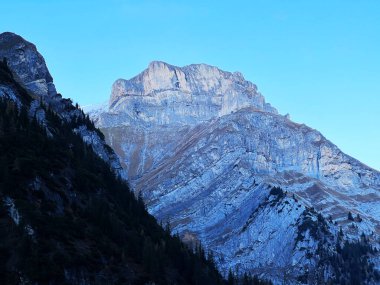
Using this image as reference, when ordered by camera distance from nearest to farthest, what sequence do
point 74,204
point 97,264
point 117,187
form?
1. point 97,264
2. point 74,204
3. point 117,187

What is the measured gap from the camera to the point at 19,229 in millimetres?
108875

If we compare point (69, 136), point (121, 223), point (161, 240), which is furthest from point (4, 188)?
point (69, 136)

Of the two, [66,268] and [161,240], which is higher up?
[161,240]

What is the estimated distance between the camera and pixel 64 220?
418ft

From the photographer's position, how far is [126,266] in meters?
130

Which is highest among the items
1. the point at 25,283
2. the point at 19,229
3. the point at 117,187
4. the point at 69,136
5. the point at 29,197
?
the point at 69,136

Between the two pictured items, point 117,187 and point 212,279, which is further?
point 117,187

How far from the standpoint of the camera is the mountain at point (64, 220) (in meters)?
108

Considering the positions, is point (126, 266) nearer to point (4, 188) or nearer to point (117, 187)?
point (4, 188)

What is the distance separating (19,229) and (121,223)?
5261 centimetres

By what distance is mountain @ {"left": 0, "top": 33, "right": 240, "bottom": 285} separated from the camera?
108m

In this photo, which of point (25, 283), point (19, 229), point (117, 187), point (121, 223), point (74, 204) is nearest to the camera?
point (25, 283)

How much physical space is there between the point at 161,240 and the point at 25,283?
7669cm

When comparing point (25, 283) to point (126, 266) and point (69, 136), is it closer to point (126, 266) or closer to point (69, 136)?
point (126, 266)
